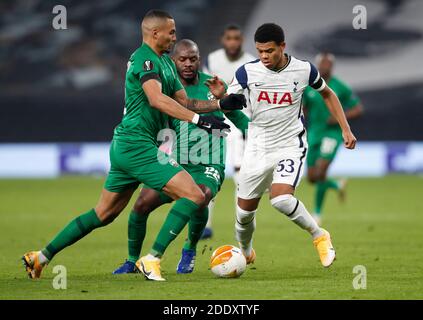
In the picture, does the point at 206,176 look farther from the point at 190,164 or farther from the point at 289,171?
the point at 289,171

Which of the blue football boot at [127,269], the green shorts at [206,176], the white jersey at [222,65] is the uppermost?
the white jersey at [222,65]

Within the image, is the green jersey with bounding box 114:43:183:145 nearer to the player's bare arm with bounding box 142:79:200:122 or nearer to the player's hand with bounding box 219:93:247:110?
the player's bare arm with bounding box 142:79:200:122

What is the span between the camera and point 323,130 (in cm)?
1533

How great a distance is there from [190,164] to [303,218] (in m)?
1.19

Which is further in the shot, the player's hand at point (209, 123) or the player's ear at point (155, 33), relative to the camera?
the player's ear at point (155, 33)

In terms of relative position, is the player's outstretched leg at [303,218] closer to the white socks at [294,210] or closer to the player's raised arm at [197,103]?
the white socks at [294,210]

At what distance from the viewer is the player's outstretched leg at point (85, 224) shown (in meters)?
8.16

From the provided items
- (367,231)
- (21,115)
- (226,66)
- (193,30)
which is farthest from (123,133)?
(193,30)

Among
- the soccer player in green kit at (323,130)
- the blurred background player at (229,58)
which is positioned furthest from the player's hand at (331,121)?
the blurred background player at (229,58)

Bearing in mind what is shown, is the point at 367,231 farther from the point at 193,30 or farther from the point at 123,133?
the point at 193,30

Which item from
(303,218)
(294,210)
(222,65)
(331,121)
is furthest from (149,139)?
(331,121)

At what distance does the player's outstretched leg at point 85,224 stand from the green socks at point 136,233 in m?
0.52

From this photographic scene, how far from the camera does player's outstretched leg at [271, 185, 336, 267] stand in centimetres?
856

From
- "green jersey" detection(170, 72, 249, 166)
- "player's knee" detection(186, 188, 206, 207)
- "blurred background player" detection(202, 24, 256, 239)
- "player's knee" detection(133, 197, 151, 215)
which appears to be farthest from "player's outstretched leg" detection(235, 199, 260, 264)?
"blurred background player" detection(202, 24, 256, 239)
